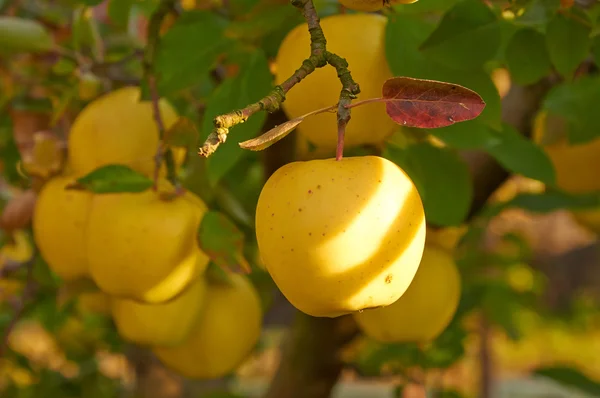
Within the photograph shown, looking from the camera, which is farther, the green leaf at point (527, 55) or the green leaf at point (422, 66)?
the green leaf at point (527, 55)

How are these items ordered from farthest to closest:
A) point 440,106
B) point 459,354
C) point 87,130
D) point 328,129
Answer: point 459,354, point 87,130, point 328,129, point 440,106

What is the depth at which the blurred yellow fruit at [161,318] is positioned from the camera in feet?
2.23

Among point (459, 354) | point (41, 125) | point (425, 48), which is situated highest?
point (425, 48)

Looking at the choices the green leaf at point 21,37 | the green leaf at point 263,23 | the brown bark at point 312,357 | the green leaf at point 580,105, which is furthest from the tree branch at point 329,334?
the green leaf at point 21,37

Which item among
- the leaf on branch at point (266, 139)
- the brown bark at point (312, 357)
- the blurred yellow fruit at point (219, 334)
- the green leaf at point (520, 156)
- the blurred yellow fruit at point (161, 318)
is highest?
the leaf on branch at point (266, 139)

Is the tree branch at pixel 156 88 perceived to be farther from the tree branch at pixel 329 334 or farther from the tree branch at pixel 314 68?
the tree branch at pixel 329 334

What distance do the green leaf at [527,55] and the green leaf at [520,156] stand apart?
0.06m

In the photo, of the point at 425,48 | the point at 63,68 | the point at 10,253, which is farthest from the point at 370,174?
the point at 10,253

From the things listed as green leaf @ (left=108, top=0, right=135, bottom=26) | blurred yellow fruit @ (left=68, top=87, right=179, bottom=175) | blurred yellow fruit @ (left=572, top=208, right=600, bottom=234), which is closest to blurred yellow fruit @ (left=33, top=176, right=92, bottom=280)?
blurred yellow fruit @ (left=68, top=87, right=179, bottom=175)

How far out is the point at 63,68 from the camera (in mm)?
810

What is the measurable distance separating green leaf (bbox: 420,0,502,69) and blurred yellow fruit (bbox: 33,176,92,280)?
35cm

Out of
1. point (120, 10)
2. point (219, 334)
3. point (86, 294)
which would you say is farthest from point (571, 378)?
point (120, 10)

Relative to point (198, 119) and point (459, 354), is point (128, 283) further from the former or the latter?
point (459, 354)

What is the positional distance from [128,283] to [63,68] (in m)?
0.36
